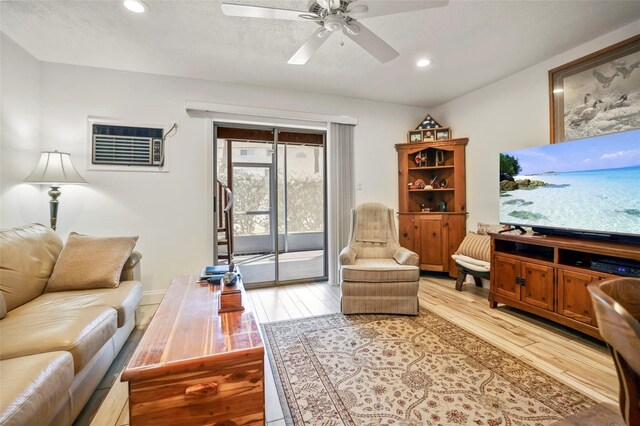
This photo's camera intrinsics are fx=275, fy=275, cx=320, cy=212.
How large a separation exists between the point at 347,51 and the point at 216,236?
2530 millimetres

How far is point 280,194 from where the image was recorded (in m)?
3.92

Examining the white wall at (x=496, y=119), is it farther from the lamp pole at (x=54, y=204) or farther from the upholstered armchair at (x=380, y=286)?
the lamp pole at (x=54, y=204)

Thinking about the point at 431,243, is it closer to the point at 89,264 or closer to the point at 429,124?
the point at 429,124

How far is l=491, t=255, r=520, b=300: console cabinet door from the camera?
8.48 ft

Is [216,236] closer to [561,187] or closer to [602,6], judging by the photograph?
[561,187]

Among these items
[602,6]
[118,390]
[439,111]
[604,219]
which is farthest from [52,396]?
[439,111]

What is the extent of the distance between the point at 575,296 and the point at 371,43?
2.43 metres

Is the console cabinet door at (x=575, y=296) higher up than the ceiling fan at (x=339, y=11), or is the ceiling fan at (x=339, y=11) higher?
the ceiling fan at (x=339, y=11)

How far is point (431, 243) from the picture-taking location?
3834 mm

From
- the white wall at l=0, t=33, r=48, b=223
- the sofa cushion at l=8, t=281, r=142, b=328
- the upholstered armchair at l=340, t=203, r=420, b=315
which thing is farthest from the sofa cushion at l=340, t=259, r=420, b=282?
the white wall at l=0, t=33, r=48, b=223

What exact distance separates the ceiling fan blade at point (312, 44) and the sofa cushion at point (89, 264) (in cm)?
205

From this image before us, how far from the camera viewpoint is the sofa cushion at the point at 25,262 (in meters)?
1.70

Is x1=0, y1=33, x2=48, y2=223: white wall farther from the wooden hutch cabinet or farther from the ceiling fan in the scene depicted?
the wooden hutch cabinet

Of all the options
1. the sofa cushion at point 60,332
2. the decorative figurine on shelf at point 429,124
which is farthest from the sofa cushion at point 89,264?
the decorative figurine on shelf at point 429,124
